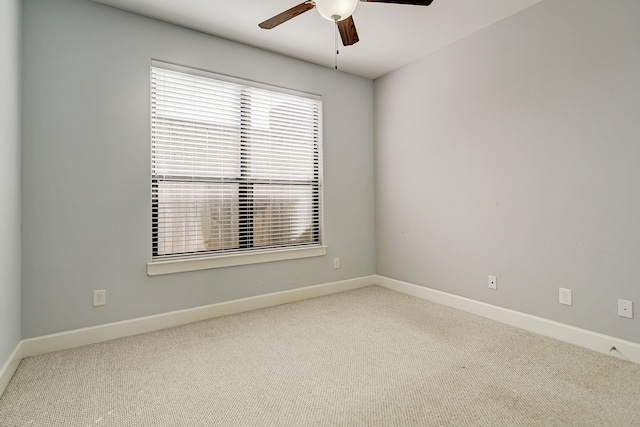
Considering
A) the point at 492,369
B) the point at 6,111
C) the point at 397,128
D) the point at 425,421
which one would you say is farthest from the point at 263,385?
the point at 397,128

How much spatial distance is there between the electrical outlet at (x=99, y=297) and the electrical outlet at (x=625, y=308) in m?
3.69

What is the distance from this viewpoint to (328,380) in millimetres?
1865

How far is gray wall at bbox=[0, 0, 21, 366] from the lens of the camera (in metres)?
1.81

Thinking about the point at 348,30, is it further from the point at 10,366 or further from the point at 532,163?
the point at 10,366

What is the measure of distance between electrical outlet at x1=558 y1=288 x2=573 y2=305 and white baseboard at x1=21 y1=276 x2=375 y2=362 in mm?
2090

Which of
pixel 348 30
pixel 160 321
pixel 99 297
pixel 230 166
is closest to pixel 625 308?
pixel 348 30

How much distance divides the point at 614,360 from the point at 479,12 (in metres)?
2.73

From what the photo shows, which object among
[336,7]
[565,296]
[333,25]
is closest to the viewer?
[336,7]

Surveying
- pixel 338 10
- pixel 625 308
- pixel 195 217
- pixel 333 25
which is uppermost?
pixel 333 25

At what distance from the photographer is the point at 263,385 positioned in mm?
1820

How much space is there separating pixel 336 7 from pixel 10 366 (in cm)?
287

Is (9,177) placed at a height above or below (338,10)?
below

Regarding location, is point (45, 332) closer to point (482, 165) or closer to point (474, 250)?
point (474, 250)

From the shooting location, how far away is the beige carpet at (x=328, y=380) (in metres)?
1.54
